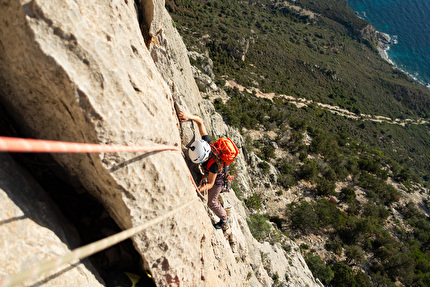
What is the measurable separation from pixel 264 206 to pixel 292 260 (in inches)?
245

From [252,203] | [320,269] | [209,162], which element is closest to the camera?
[209,162]

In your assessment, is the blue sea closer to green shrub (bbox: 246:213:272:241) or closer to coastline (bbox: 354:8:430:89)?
coastline (bbox: 354:8:430:89)

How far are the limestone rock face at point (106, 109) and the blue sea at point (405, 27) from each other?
159 meters

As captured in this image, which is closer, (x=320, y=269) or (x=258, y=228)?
(x=258, y=228)

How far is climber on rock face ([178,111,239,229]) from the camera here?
4.75 meters

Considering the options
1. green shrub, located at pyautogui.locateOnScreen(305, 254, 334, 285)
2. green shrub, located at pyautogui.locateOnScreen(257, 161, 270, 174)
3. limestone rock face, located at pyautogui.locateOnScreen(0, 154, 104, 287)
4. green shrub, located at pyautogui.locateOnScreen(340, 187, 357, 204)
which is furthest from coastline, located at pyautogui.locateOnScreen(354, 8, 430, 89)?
limestone rock face, located at pyautogui.locateOnScreen(0, 154, 104, 287)

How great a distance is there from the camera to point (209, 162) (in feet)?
17.3

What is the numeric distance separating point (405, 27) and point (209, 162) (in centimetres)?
20374

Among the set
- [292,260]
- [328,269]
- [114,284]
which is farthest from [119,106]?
[328,269]

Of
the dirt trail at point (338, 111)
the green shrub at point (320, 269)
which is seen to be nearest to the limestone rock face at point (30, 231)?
the green shrub at point (320, 269)

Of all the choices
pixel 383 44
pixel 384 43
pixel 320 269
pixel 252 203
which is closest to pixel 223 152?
pixel 252 203

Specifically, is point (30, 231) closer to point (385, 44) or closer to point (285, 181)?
point (285, 181)

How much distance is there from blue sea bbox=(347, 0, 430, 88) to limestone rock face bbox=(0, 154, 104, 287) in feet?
528

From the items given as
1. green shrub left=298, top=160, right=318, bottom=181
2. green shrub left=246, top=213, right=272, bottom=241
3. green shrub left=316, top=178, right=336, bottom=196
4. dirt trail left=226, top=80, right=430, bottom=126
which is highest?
green shrub left=246, top=213, right=272, bottom=241
